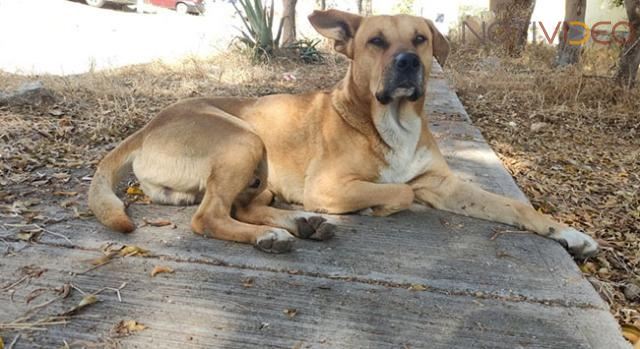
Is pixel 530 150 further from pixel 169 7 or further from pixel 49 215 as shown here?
pixel 169 7

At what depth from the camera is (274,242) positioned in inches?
98.1

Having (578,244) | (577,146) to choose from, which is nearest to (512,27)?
(577,146)

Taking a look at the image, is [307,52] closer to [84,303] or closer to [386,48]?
[386,48]

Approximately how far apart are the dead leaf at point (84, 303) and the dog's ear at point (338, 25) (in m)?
2.06

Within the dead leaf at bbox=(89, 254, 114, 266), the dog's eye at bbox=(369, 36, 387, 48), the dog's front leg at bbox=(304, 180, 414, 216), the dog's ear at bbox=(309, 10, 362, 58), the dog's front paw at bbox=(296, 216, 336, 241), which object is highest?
the dog's ear at bbox=(309, 10, 362, 58)

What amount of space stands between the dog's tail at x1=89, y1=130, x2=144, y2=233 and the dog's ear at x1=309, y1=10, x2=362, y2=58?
4.35 feet

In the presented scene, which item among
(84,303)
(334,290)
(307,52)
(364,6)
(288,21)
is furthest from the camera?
(364,6)

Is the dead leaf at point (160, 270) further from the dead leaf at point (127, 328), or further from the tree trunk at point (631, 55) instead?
the tree trunk at point (631, 55)

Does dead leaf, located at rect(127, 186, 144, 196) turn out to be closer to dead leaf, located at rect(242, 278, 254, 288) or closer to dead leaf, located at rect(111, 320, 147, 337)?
dead leaf, located at rect(242, 278, 254, 288)

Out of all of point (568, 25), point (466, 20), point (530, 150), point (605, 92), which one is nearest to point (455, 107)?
point (530, 150)

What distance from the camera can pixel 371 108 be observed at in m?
3.17

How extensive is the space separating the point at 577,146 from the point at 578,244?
254 cm

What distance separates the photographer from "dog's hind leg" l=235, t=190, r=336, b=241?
2658 millimetres

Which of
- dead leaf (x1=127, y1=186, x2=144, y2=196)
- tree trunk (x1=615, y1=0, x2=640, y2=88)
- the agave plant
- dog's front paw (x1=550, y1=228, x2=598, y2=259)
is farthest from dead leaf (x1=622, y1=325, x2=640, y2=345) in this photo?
the agave plant
